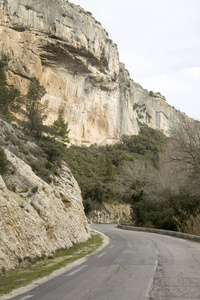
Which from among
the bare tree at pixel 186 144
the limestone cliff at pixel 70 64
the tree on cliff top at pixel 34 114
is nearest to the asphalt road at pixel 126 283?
the bare tree at pixel 186 144

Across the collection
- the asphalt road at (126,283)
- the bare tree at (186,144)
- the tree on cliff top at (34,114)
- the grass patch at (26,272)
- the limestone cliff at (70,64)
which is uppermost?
the limestone cliff at (70,64)

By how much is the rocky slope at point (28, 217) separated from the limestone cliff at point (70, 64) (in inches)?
1751

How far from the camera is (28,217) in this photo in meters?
11.6

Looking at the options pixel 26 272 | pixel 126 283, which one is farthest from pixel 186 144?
pixel 126 283

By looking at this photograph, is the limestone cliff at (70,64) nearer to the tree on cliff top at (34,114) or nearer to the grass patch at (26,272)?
the tree on cliff top at (34,114)

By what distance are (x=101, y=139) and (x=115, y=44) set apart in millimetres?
30715

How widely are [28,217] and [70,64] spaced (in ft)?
202

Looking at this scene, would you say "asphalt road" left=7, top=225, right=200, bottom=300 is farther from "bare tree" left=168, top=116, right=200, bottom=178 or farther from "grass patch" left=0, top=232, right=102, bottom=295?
"bare tree" left=168, top=116, right=200, bottom=178

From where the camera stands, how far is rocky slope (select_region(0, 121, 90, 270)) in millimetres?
9750

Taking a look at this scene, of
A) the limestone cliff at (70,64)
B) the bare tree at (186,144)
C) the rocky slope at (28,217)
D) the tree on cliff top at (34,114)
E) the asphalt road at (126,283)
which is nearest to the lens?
the asphalt road at (126,283)

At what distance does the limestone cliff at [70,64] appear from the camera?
59406mm

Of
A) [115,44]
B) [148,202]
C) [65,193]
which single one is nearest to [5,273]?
[65,193]

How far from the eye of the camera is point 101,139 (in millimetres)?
77938

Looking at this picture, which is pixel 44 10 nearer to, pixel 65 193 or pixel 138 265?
pixel 65 193
